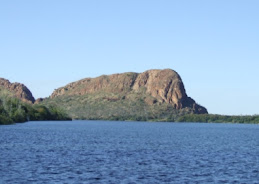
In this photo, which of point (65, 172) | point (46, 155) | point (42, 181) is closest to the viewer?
point (42, 181)

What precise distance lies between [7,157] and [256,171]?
2899 cm

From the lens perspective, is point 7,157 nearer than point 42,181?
No

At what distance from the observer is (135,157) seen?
2436 inches

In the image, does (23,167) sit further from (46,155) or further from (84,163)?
(46,155)

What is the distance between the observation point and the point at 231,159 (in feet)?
209

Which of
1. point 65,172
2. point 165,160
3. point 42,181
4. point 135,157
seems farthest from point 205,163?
point 42,181

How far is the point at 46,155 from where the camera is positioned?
61.3m

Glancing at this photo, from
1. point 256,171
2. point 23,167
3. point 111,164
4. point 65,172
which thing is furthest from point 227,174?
point 23,167

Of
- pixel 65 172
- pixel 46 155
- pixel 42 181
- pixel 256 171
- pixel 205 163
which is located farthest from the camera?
pixel 46 155

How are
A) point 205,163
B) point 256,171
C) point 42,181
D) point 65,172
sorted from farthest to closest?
point 205,163
point 256,171
point 65,172
point 42,181

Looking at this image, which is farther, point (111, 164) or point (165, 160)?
point (165, 160)

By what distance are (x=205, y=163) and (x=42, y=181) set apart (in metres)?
22.9

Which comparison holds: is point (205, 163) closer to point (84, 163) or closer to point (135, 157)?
point (135, 157)

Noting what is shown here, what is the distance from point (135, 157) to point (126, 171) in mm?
13801
